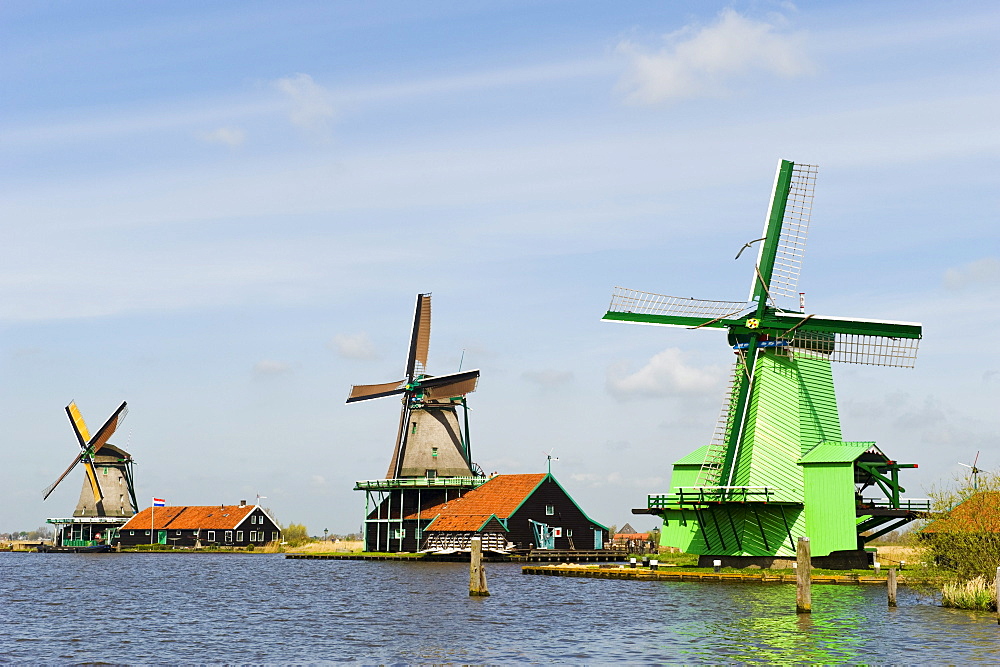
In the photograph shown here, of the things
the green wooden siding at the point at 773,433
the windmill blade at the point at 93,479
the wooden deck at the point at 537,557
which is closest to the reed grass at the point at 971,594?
the green wooden siding at the point at 773,433

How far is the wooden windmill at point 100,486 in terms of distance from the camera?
310ft

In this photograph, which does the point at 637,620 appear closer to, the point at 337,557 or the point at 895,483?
the point at 895,483

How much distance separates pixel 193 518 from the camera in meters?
99.0

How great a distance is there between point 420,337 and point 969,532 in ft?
152

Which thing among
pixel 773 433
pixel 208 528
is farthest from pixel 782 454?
pixel 208 528

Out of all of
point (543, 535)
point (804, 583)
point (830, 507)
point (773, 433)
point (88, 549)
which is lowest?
point (804, 583)

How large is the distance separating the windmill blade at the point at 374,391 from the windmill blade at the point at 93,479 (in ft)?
106

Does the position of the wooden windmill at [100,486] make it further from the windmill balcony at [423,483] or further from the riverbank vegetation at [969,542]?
the riverbank vegetation at [969,542]

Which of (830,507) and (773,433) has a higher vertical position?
(773,433)

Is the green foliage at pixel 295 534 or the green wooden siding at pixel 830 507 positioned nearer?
the green wooden siding at pixel 830 507

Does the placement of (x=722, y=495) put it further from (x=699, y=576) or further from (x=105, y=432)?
(x=105, y=432)

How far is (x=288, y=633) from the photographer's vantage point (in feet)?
94.0

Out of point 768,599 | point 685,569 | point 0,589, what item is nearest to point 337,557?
point 0,589

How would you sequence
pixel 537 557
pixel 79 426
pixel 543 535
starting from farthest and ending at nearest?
pixel 79 426, pixel 543 535, pixel 537 557
